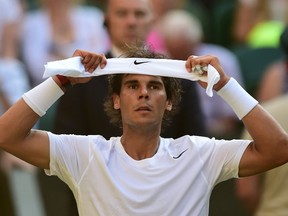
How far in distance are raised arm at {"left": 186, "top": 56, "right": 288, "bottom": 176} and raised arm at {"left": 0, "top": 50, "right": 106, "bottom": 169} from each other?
1.80 ft

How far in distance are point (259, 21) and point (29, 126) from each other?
5353 mm

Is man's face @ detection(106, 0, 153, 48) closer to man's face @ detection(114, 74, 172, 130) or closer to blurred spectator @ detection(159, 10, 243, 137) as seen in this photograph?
man's face @ detection(114, 74, 172, 130)

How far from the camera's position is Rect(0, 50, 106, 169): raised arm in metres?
4.88

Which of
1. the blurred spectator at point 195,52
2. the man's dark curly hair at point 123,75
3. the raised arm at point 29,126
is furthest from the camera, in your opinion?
the blurred spectator at point 195,52

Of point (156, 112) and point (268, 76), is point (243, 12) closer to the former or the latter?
point (268, 76)

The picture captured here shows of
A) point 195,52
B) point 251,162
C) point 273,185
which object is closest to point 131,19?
point 273,185

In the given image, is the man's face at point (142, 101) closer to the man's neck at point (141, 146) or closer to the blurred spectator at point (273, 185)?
the man's neck at point (141, 146)

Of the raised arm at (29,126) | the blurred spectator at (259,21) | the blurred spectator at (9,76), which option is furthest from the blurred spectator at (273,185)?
the blurred spectator at (259,21)

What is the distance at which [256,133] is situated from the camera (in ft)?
16.1

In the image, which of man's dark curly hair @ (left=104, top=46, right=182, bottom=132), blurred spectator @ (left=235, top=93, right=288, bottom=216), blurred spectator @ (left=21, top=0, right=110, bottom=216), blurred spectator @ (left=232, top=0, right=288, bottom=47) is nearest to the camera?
man's dark curly hair @ (left=104, top=46, right=182, bottom=132)

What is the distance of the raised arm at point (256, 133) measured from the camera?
490 centimetres

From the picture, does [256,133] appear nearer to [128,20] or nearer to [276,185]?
[276,185]

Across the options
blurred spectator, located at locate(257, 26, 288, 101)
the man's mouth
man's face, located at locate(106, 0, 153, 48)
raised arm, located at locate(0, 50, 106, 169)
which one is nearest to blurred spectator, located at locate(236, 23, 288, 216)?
blurred spectator, located at locate(257, 26, 288, 101)

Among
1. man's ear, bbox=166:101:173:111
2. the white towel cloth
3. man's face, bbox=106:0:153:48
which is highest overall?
man's face, bbox=106:0:153:48
